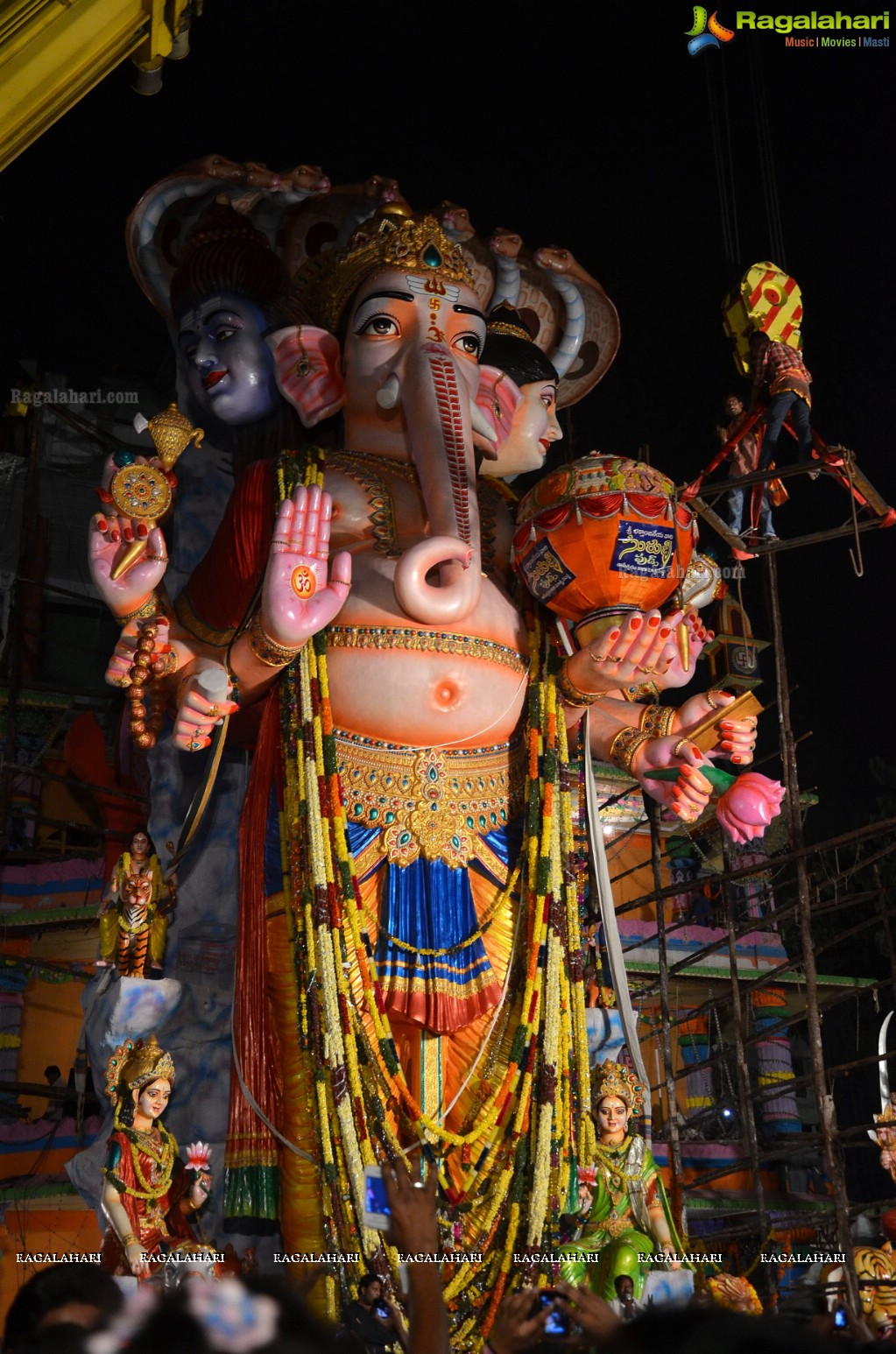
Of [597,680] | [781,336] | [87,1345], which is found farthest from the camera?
[781,336]

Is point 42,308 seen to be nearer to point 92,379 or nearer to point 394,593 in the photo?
point 92,379

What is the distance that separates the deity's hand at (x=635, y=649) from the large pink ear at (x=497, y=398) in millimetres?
849

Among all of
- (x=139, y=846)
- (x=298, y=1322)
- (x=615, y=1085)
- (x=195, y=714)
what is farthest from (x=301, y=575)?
(x=298, y=1322)

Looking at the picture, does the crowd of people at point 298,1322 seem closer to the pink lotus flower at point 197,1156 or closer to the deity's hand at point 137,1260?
the deity's hand at point 137,1260

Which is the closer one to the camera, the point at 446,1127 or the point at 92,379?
the point at 446,1127

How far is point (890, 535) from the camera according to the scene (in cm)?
729

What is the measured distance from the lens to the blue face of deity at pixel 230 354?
16.0 ft

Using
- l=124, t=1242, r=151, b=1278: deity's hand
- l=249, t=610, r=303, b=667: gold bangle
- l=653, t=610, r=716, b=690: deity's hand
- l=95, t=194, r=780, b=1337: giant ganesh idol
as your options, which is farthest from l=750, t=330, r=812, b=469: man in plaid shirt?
l=124, t=1242, r=151, b=1278: deity's hand

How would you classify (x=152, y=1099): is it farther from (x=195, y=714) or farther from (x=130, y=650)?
(x=130, y=650)

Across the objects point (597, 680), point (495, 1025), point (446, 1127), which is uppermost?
point (597, 680)

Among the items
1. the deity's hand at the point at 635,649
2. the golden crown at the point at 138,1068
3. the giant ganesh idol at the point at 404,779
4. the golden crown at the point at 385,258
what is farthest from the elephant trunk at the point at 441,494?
the golden crown at the point at 138,1068

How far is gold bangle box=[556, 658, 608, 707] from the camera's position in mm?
4590

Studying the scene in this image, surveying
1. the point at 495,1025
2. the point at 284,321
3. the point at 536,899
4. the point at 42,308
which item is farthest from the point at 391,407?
the point at 42,308

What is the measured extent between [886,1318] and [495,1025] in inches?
80.2
